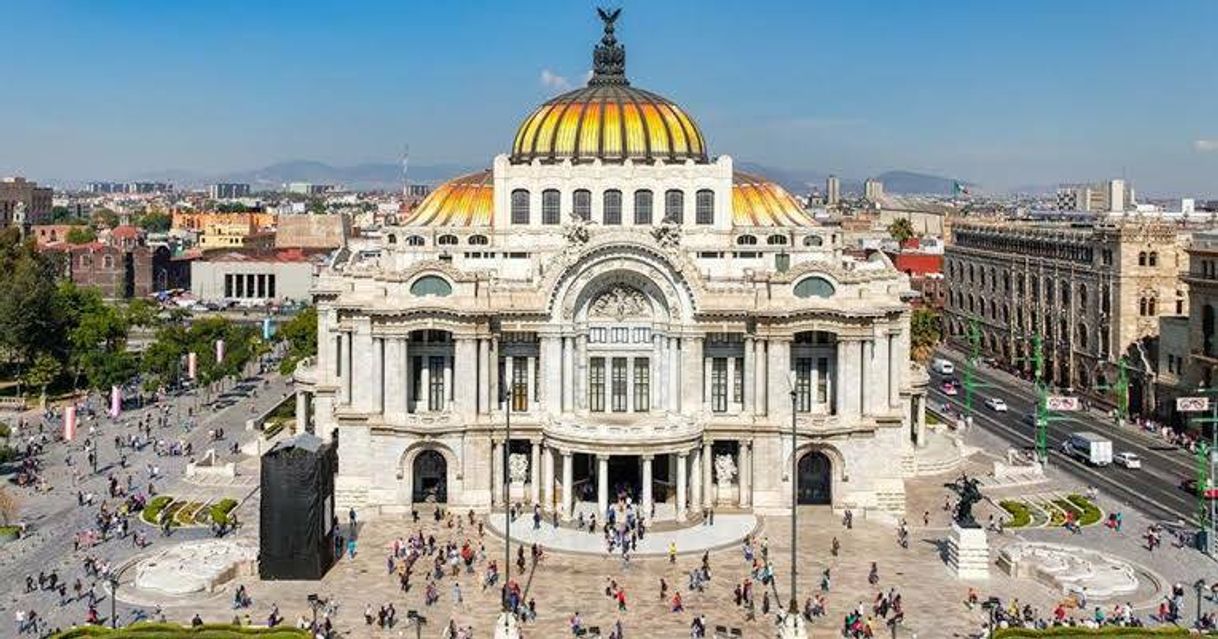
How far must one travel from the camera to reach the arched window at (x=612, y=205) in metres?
83.1

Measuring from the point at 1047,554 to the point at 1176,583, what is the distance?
6286 mm

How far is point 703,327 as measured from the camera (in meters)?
74.3

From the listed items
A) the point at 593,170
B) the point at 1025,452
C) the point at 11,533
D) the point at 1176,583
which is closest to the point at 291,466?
the point at 11,533

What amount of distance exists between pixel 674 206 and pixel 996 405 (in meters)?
44.8

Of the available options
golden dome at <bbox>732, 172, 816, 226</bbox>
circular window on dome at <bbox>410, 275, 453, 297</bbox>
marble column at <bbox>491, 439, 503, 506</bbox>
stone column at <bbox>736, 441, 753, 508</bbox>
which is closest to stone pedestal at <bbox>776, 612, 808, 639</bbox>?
stone column at <bbox>736, 441, 753, 508</bbox>

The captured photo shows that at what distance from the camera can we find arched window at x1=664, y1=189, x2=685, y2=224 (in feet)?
274

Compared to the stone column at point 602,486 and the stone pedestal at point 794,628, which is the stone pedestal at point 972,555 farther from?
the stone column at point 602,486

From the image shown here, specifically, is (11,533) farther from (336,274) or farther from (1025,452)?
(1025,452)

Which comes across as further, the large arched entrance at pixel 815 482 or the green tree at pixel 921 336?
the green tree at pixel 921 336

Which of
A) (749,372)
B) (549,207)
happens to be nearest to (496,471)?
(749,372)

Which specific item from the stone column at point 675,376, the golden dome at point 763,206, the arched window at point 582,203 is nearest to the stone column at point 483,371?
the stone column at point 675,376

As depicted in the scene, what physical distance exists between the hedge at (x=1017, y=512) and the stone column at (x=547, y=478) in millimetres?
26917

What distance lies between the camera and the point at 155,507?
249 feet

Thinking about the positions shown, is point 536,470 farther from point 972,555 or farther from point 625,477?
point 972,555
